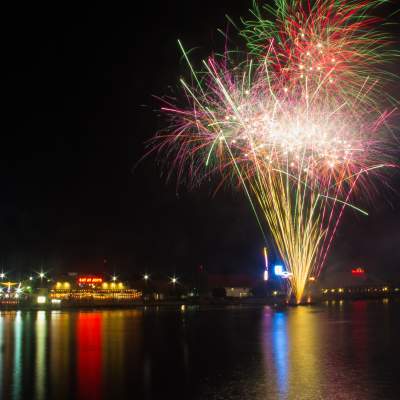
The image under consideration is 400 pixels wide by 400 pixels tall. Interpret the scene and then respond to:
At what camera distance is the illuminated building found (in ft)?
214

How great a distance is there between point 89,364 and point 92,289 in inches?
2072

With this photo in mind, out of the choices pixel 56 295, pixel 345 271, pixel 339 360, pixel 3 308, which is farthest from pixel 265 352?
pixel 345 271

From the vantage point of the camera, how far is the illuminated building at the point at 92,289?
65281 millimetres

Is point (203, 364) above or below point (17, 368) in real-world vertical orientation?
below

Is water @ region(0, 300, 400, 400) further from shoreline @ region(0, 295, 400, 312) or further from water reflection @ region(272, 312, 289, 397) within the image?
shoreline @ region(0, 295, 400, 312)

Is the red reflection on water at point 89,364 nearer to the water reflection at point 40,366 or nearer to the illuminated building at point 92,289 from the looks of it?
the water reflection at point 40,366

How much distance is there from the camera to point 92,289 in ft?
218

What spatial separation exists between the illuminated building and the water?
41.5 meters

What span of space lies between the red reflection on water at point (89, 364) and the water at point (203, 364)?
0.07ft

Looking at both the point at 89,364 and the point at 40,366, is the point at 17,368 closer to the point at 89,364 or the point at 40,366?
the point at 40,366

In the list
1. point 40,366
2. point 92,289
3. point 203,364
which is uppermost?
point 92,289

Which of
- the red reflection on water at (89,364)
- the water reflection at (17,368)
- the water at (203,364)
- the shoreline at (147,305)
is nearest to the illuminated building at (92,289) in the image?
the shoreline at (147,305)

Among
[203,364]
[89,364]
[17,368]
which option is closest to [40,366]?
[17,368]

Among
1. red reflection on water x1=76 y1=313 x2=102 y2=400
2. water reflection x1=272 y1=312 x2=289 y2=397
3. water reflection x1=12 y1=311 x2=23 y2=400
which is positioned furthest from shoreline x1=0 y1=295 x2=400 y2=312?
water reflection x1=12 y1=311 x2=23 y2=400
